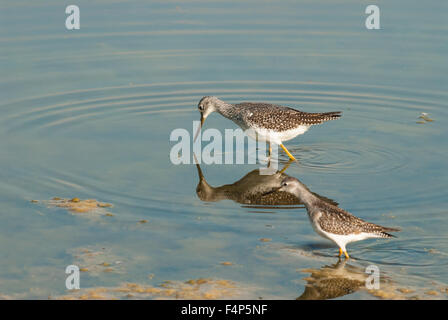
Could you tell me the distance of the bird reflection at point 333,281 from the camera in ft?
27.3

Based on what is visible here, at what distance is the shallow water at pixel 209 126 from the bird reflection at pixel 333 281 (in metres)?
0.03

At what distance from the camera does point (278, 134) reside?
12.8m

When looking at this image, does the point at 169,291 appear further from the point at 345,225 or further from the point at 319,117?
the point at 319,117

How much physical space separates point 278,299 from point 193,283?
3.43 feet

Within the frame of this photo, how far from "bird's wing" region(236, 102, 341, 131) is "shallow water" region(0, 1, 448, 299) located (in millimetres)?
579

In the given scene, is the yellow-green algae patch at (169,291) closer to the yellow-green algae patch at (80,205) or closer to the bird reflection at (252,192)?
the yellow-green algae patch at (80,205)

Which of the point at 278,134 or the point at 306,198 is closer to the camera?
the point at 306,198

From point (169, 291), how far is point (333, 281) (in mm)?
1968

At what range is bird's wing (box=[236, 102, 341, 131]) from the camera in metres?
12.8

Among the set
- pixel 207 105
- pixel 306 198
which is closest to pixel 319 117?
pixel 207 105

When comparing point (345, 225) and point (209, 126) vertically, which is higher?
point (209, 126)

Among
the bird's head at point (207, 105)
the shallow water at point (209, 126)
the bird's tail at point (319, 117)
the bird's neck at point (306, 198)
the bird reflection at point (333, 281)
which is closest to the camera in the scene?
the bird reflection at point (333, 281)

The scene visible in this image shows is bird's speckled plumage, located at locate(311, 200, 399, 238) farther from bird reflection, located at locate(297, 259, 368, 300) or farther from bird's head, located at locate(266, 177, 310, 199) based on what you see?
bird's head, located at locate(266, 177, 310, 199)

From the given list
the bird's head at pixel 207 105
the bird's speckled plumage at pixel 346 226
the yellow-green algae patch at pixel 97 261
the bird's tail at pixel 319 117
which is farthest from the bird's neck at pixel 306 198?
the bird's head at pixel 207 105
